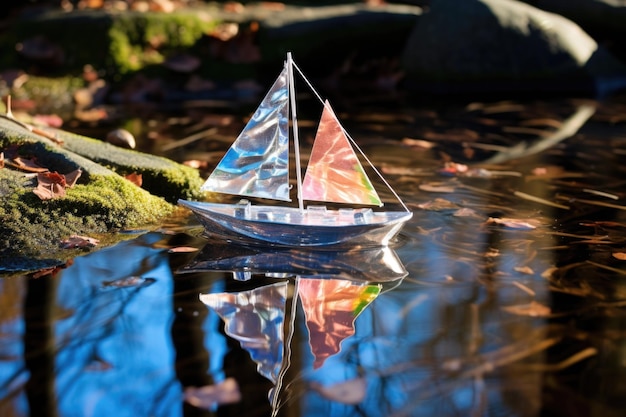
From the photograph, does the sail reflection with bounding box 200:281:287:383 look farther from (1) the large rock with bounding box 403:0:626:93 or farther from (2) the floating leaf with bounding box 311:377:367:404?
(1) the large rock with bounding box 403:0:626:93

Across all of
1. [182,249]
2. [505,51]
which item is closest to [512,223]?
[182,249]

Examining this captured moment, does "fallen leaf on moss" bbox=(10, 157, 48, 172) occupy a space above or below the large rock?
below

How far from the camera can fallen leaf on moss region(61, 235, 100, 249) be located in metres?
3.88

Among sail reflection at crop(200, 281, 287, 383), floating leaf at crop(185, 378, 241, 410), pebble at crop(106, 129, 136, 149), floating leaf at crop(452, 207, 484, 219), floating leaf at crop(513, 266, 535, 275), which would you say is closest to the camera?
floating leaf at crop(185, 378, 241, 410)

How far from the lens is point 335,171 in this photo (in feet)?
12.5

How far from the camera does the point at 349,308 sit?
328 cm

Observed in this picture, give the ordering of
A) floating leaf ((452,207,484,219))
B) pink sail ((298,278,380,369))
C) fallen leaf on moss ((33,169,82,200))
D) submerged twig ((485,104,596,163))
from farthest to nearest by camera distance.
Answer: submerged twig ((485,104,596,163)) < floating leaf ((452,207,484,219)) < fallen leaf on moss ((33,169,82,200)) < pink sail ((298,278,380,369))

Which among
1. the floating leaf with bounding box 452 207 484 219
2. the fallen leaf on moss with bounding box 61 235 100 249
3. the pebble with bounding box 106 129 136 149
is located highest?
the pebble with bounding box 106 129 136 149

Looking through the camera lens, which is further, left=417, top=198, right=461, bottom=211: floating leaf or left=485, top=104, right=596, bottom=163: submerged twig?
left=485, top=104, right=596, bottom=163: submerged twig

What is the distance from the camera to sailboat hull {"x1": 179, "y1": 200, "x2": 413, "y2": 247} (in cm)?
368

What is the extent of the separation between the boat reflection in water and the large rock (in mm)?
5945

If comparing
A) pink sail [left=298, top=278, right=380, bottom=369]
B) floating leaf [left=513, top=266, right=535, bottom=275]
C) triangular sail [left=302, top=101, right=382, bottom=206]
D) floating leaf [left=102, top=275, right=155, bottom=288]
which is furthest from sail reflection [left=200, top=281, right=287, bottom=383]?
floating leaf [left=513, top=266, right=535, bottom=275]

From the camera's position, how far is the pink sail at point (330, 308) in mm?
2971

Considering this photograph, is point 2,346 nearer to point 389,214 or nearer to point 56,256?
point 56,256
